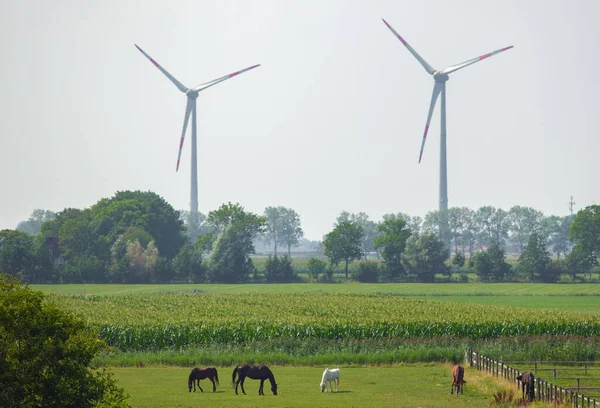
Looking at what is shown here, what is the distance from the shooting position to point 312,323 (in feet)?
197

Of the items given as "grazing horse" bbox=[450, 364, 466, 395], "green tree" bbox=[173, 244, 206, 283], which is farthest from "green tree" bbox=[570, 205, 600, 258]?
"grazing horse" bbox=[450, 364, 466, 395]

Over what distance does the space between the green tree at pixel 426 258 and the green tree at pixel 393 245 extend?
2.19m

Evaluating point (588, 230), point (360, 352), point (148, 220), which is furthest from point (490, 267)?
point (360, 352)

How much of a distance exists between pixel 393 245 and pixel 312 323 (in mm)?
94686

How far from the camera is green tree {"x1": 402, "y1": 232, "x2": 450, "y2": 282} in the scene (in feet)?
481

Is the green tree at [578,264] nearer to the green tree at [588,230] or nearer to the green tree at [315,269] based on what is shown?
the green tree at [588,230]

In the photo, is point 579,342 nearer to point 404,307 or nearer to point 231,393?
point 404,307

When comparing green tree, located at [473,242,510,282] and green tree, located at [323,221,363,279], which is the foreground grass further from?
green tree, located at [323,221,363,279]

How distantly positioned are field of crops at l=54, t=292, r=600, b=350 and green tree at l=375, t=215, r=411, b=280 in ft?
232

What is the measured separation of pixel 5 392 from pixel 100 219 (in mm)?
143975

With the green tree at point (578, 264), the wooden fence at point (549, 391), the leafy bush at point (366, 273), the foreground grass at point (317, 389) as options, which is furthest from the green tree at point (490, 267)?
the wooden fence at point (549, 391)

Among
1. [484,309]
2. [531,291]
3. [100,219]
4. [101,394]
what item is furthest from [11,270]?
[101,394]

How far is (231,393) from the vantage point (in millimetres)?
37750

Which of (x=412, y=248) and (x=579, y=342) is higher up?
(x=412, y=248)
